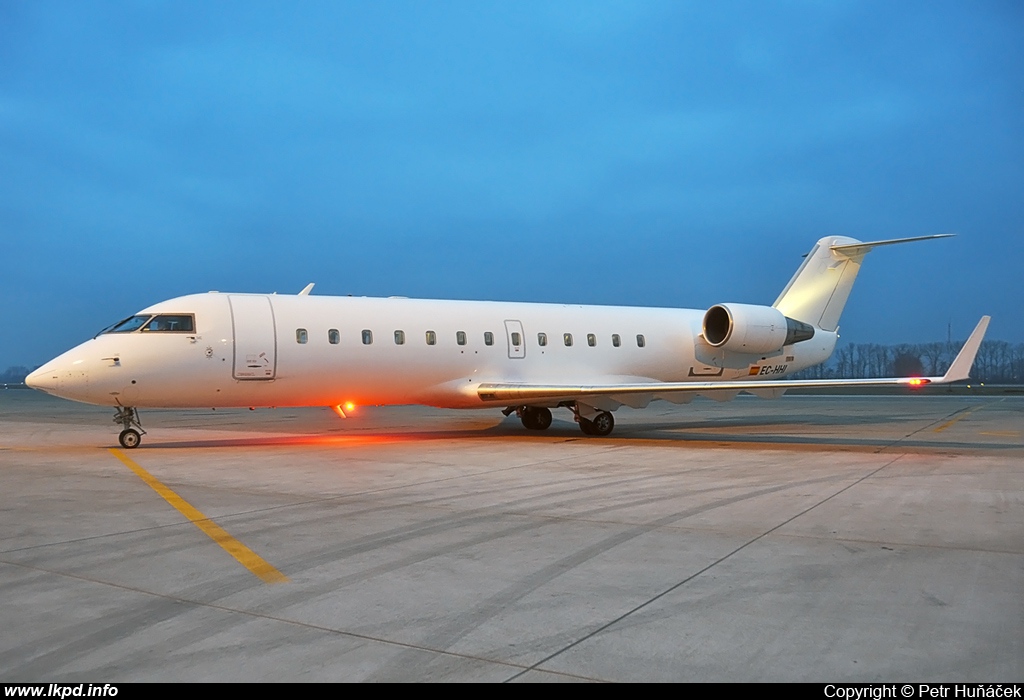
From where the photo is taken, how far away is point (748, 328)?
19500mm

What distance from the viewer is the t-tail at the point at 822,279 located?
21.5 m

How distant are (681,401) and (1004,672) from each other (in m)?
14.3

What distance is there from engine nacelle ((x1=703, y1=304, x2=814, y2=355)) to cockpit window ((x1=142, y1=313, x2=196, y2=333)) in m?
12.1

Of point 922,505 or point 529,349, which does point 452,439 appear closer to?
point 529,349

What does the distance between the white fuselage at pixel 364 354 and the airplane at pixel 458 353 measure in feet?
0.08

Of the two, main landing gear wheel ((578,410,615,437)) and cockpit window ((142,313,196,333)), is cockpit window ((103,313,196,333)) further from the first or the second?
main landing gear wheel ((578,410,615,437))

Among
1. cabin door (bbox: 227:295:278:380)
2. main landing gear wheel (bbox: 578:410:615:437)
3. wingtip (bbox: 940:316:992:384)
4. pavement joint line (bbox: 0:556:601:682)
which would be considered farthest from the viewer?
main landing gear wheel (bbox: 578:410:615:437)

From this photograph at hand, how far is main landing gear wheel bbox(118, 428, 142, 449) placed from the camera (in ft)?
48.2

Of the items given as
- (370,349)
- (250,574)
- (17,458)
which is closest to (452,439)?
(370,349)

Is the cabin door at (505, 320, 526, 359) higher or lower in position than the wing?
higher

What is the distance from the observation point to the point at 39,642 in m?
4.16

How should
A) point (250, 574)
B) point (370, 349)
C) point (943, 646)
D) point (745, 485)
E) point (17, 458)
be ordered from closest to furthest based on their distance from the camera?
point (943, 646) < point (250, 574) < point (745, 485) < point (17, 458) < point (370, 349)

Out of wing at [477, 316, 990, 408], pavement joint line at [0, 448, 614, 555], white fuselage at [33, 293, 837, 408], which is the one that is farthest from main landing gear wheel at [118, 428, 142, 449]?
pavement joint line at [0, 448, 614, 555]

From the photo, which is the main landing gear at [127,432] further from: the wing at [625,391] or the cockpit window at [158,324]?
the wing at [625,391]
